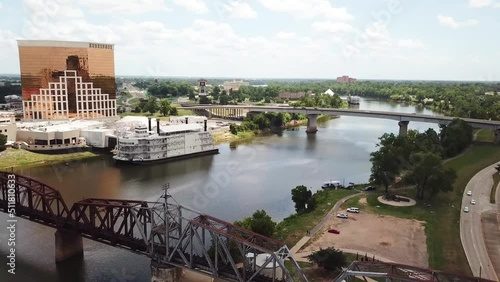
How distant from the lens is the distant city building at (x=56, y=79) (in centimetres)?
7506

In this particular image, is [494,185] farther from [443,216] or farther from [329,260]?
[329,260]

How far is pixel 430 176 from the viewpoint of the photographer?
115ft

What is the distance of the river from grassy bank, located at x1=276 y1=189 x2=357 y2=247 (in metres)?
2.33

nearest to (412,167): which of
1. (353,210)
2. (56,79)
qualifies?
(353,210)

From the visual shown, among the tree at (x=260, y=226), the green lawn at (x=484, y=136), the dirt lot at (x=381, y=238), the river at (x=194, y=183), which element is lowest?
the river at (x=194, y=183)

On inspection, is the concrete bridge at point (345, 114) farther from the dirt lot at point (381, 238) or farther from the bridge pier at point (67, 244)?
the bridge pier at point (67, 244)

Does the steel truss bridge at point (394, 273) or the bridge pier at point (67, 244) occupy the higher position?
the steel truss bridge at point (394, 273)

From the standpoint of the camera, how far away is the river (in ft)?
79.4

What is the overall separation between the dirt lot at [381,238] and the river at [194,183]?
19.5 ft

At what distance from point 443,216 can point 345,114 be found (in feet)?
162

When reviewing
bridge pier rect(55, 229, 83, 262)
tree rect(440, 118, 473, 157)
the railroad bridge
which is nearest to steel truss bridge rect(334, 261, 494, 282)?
the railroad bridge

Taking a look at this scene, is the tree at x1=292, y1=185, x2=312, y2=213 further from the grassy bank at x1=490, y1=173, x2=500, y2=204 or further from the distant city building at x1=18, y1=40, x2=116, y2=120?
the distant city building at x1=18, y1=40, x2=116, y2=120

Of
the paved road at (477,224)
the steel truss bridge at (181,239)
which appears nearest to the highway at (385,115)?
the paved road at (477,224)

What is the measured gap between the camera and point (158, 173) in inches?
1871
